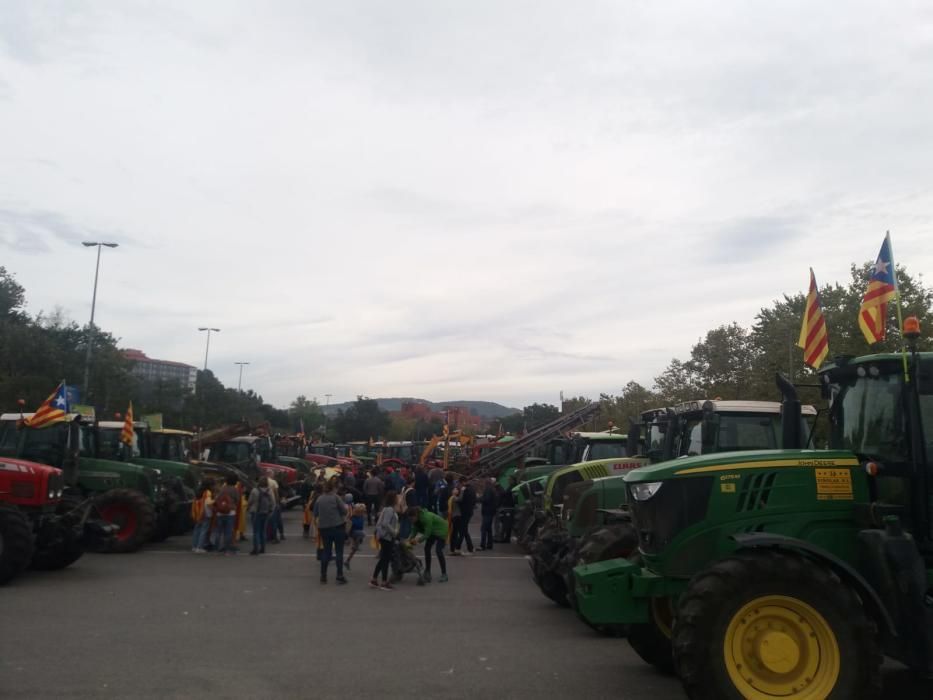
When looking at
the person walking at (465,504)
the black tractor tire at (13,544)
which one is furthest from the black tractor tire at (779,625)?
the person walking at (465,504)

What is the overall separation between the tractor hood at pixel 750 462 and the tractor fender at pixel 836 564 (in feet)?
2.29

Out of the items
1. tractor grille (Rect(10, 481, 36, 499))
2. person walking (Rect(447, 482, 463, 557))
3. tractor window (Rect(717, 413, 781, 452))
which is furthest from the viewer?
person walking (Rect(447, 482, 463, 557))

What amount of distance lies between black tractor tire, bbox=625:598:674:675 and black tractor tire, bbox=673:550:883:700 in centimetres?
137

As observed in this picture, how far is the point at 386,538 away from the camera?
499 inches

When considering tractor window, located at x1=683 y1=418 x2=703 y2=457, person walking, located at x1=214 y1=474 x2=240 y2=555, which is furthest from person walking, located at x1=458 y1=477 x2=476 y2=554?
tractor window, located at x1=683 y1=418 x2=703 y2=457

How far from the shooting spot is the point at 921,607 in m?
5.82

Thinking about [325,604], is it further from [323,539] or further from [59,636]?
[59,636]

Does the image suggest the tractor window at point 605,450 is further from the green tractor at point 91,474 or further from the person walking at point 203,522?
the green tractor at point 91,474

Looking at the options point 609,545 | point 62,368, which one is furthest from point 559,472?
point 62,368

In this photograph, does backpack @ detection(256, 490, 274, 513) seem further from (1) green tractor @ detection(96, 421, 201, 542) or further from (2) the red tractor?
(2) the red tractor

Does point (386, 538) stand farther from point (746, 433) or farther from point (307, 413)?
point (307, 413)

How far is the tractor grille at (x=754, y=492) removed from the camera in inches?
257

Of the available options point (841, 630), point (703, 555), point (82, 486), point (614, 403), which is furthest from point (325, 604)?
point (614, 403)

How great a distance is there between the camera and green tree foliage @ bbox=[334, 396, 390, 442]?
9538cm
